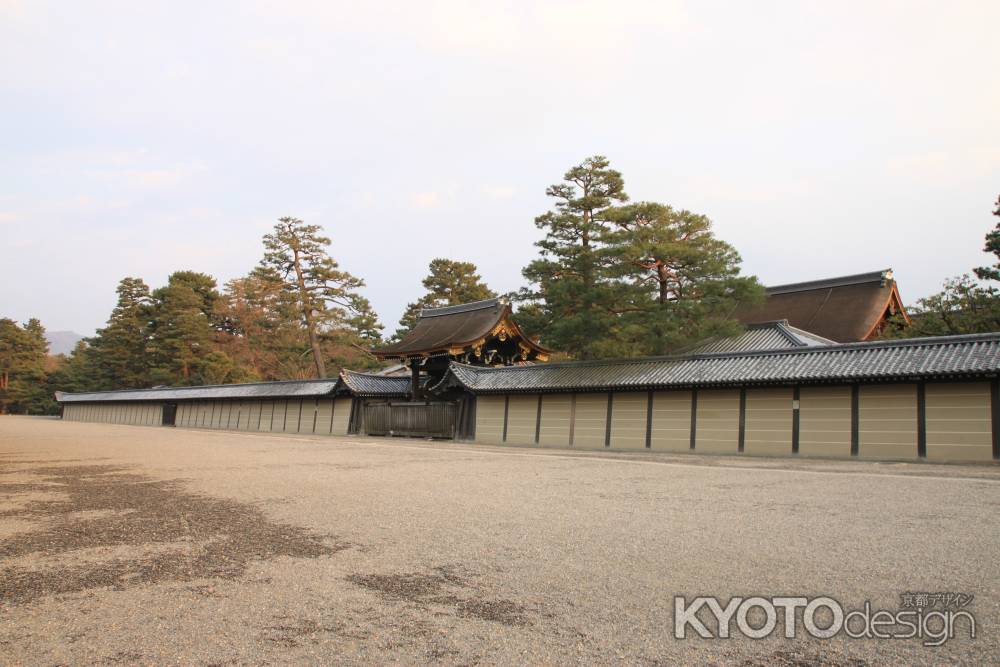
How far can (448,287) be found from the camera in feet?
149

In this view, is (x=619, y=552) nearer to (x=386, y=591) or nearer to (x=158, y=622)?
(x=386, y=591)

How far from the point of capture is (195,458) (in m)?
13.9

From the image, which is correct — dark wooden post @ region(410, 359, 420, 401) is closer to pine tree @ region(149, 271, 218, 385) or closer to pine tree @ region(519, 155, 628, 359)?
pine tree @ region(519, 155, 628, 359)

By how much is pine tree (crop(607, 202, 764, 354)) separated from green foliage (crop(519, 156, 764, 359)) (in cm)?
4

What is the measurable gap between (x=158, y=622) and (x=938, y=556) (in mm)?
5282

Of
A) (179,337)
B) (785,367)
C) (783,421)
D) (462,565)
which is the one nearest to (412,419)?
(783,421)

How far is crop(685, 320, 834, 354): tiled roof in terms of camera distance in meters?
22.8

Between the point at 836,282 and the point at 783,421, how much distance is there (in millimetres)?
17903

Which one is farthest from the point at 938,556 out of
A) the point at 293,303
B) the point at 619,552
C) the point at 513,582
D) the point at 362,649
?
the point at 293,303

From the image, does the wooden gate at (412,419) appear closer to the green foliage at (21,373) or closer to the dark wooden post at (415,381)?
the dark wooden post at (415,381)

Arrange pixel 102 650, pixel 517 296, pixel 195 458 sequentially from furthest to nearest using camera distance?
pixel 517 296
pixel 195 458
pixel 102 650

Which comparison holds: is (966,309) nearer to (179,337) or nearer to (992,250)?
(992,250)

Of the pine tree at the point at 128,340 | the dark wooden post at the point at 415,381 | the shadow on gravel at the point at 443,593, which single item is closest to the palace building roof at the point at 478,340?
the dark wooden post at the point at 415,381

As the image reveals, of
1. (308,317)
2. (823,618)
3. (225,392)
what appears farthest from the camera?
(308,317)
